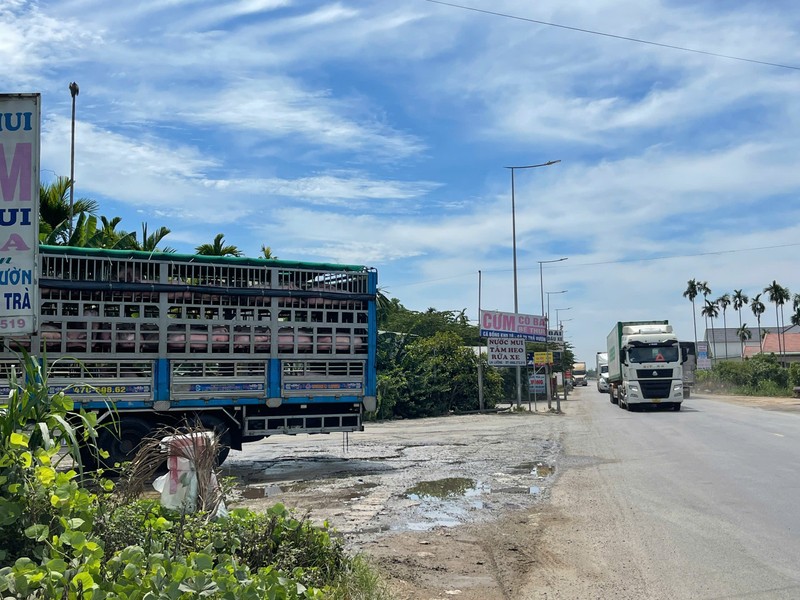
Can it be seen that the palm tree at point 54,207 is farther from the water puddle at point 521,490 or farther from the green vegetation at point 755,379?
the green vegetation at point 755,379

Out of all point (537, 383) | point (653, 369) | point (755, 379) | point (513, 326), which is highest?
point (513, 326)

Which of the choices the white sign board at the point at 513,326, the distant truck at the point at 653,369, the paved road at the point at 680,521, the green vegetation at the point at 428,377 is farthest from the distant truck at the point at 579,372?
the paved road at the point at 680,521

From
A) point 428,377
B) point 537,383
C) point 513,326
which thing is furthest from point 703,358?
point 428,377

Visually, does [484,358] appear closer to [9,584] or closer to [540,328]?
[540,328]

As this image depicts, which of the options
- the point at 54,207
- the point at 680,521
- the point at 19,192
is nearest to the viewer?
the point at 19,192

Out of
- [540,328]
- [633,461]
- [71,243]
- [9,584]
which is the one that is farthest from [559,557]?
[540,328]

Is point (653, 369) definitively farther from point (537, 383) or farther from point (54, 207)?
point (54, 207)

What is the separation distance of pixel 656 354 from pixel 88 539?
3049cm

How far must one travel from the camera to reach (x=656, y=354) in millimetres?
31469

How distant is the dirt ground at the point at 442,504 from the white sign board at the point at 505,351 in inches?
567

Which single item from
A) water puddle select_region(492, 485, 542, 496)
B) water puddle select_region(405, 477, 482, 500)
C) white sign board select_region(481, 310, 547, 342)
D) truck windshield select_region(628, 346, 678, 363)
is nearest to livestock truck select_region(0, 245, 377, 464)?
water puddle select_region(405, 477, 482, 500)

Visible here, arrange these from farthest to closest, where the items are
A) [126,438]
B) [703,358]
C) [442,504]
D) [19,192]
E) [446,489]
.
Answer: [703,358] < [126,438] < [446,489] < [442,504] < [19,192]

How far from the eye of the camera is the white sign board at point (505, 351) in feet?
111

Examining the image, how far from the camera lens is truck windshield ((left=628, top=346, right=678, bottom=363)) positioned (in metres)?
31.4
